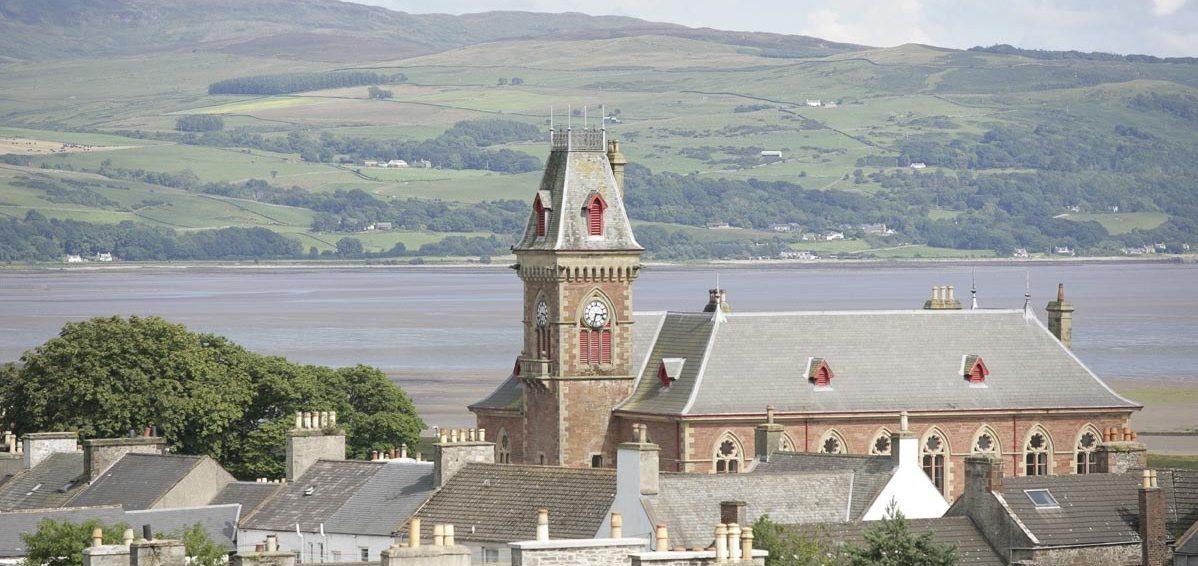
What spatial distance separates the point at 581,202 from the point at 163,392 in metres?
13.3

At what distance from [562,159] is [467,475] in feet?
78.7

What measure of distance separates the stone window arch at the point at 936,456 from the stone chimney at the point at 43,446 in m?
22.8

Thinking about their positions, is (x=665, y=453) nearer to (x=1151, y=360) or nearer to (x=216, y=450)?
(x=216, y=450)

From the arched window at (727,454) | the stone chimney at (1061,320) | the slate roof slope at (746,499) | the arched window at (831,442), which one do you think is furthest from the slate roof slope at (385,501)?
the stone chimney at (1061,320)

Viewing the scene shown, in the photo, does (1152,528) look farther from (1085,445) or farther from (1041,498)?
(1085,445)

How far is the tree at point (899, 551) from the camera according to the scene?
1460 inches

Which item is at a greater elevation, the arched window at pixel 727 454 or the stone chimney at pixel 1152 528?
the arched window at pixel 727 454

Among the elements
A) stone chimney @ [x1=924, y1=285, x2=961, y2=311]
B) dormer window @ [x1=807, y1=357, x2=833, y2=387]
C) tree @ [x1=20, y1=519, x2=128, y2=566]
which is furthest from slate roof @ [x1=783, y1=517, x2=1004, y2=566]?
stone chimney @ [x1=924, y1=285, x2=961, y2=311]

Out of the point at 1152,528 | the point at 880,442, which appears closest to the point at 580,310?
the point at 880,442

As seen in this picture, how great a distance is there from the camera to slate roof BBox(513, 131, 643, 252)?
73250mm

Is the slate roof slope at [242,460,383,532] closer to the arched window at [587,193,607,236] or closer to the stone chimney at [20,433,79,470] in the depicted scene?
the stone chimney at [20,433,79,470]

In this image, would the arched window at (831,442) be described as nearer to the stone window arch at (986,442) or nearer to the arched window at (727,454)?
the arched window at (727,454)

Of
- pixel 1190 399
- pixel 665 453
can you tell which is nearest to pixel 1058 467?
pixel 665 453

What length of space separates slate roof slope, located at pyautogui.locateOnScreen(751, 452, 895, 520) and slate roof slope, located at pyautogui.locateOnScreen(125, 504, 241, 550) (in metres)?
10.5
